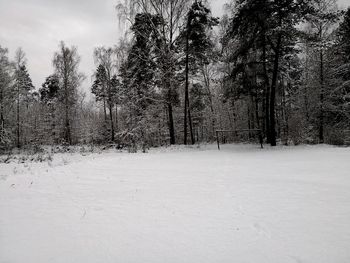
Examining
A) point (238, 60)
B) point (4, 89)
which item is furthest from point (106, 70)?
point (238, 60)

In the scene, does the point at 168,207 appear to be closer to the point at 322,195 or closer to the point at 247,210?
the point at 247,210

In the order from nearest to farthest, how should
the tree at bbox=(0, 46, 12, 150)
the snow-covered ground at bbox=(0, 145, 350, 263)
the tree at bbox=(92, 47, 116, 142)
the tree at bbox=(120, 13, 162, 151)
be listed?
the snow-covered ground at bbox=(0, 145, 350, 263) → the tree at bbox=(120, 13, 162, 151) → the tree at bbox=(0, 46, 12, 150) → the tree at bbox=(92, 47, 116, 142)

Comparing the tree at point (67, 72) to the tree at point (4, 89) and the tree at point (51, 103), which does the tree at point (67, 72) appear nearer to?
the tree at point (4, 89)

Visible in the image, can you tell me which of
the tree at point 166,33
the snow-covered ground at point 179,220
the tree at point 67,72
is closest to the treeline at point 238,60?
the tree at point 166,33

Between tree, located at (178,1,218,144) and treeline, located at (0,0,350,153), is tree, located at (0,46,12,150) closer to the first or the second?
treeline, located at (0,0,350,153)

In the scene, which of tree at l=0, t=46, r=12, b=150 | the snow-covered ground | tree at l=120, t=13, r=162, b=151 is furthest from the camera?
Answer: tree at l=0, t=46, r=12, b=150

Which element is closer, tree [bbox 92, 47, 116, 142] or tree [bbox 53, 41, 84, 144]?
tree [bbox 53, 41, 84, 144]

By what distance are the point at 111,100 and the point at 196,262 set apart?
29.2 m

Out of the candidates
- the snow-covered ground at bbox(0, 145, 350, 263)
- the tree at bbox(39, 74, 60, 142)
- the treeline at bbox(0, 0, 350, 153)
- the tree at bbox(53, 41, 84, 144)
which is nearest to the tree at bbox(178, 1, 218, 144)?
the treeline at bbox(0, 0, 350, 153)

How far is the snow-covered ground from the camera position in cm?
274

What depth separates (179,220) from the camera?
367 centimetres

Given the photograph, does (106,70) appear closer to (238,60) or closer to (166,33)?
(166,33)

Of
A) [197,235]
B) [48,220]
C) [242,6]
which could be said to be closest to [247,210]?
[197,235]

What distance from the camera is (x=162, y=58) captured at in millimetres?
17531
